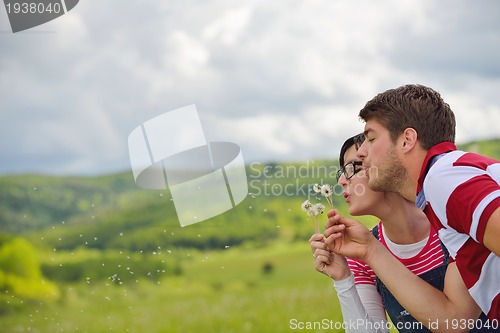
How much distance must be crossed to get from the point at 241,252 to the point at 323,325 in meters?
1.71

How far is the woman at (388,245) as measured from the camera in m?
1.78

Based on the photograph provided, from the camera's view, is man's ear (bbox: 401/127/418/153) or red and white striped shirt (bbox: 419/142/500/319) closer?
red and white striped shirt (bbox: 419/142/500/319)

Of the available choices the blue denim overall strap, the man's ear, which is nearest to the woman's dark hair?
the man's ear

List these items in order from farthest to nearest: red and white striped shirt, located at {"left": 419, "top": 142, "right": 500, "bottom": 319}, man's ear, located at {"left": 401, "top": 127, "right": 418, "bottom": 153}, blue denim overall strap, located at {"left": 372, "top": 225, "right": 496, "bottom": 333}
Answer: blue denim overall strap, located at {"left": 372, "top": 225, "right": 496, "bottom": 333} < man's ear, located at {"left": 401, "top": 127, "right": 418, "bottom": 153} < red and white striped shirt, located at {"left": 419, "top": 142, "right": 500, "bottom": 319}

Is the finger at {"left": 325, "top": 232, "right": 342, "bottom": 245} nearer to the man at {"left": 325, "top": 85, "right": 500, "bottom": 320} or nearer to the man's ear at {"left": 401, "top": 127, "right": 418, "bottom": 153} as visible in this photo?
the man at {"left": 325, "top": 85, "right": 500, "bottom": 320}

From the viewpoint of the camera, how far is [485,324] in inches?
61.3

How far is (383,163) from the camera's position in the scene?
1568 millimetres

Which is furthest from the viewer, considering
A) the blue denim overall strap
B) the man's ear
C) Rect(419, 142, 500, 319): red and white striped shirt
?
the blue denim overall strap

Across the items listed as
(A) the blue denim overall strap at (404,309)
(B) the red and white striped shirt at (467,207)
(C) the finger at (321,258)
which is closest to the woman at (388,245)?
(A) the blue denim overall strap at (404,309)

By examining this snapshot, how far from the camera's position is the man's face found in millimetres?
1556

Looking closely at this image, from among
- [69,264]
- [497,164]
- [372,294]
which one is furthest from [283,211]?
[497,164]

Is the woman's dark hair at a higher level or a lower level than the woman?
higher

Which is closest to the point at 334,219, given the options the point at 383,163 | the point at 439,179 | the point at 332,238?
the point at 332,238

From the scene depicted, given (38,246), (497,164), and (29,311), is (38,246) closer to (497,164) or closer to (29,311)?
(29,311)
